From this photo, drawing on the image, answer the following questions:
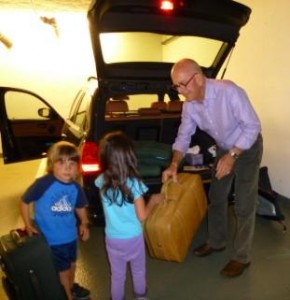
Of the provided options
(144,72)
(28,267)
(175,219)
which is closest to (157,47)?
(144,72)

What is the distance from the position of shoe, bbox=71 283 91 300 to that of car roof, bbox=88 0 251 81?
154 cm

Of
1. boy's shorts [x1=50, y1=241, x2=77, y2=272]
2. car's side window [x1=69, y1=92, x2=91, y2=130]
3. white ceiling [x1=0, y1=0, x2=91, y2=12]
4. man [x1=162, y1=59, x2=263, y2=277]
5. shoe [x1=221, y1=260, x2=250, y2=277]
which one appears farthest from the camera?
white ceiling [x1=0, y1=0, x2=91, y2=12]

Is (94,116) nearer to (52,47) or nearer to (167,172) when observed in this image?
(167,172)

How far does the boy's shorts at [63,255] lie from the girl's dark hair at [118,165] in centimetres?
46

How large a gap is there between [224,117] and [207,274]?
1.18 m

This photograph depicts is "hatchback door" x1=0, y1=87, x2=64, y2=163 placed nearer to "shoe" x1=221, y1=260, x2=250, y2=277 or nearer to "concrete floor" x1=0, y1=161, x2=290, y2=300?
"concrete floor" x1=0, y1=161, x2=290, y2=300

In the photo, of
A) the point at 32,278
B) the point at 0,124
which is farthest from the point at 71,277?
the point at 0,124

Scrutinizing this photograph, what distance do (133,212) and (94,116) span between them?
3.77 ft

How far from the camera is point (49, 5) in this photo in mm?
6766

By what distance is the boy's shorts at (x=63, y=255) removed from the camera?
2.10m

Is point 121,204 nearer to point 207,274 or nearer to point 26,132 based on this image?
point 207,274

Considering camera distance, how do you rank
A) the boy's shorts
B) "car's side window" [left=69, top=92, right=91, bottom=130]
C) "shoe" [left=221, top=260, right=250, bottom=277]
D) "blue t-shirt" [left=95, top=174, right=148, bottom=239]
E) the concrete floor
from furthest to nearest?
1. "car's side window" [left=69, top=92, right=91, bottom=130]
2. "shoe" [left=221, top=260, right=250, bottom=277]
3. the concrete floor
4. the boy's shorts
5. "blue t-shirt" [left=95, top=174, right=148, bottom=239]

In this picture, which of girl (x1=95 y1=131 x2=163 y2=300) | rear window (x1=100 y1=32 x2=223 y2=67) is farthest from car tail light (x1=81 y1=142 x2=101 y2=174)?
rear window (x1=100 y1=32 x2=223 y2=67)

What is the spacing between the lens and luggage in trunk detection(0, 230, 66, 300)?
1853 millimetres
